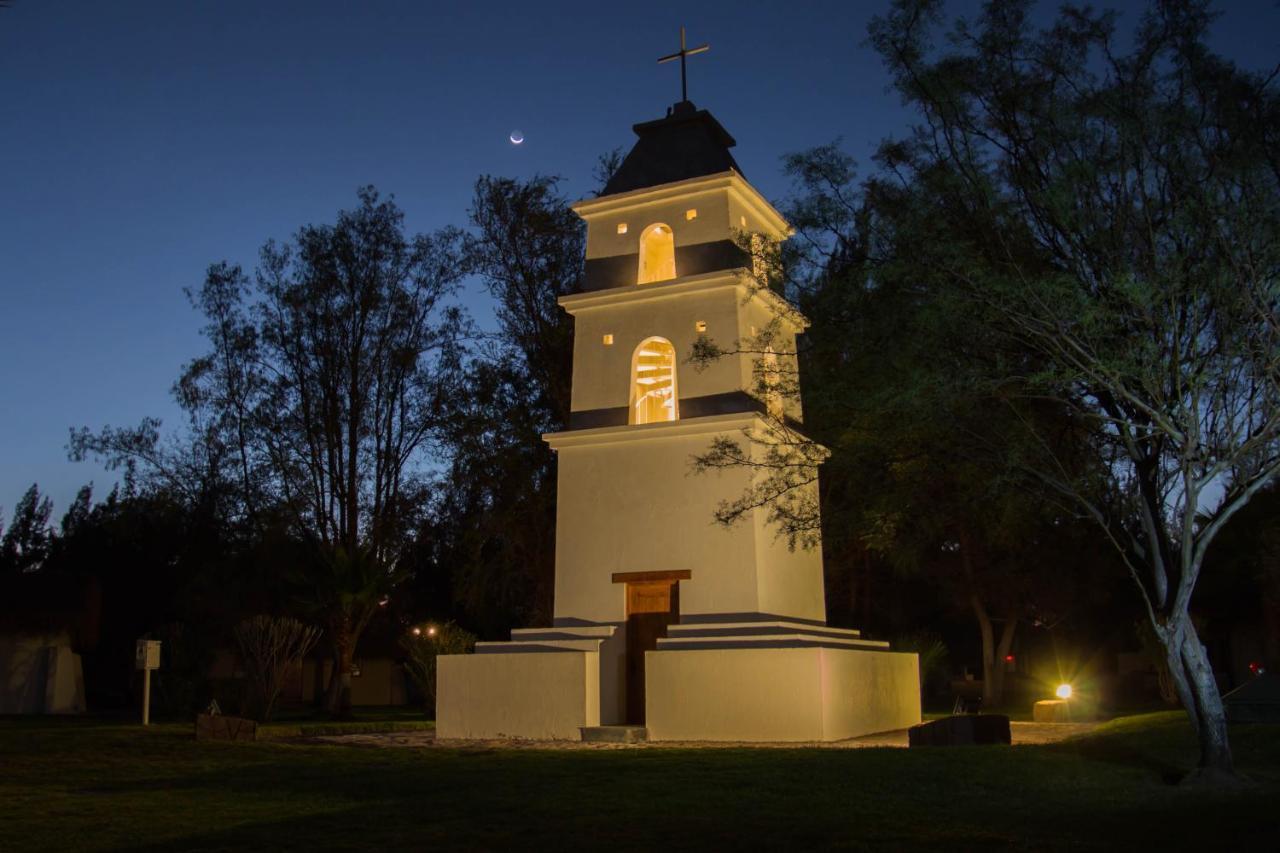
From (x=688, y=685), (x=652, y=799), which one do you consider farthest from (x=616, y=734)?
(x=652, y=799)

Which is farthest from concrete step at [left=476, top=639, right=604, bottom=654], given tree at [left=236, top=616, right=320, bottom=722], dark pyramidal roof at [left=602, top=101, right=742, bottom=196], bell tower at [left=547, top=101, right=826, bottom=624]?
dark pyramidal roof at [left=602, top=101, right=742, bottom=196]

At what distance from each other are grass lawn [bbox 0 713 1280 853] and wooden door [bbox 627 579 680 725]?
10.1ft

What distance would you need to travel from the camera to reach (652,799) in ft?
31.0

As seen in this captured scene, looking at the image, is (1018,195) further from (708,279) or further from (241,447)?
(241,447)

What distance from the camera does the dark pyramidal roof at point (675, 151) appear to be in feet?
63.6

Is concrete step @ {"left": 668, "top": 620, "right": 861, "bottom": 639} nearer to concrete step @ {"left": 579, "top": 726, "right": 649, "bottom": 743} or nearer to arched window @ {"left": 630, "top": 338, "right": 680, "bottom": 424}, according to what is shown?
concrete step @ {"left": 579, "top": 726, "right": 649, "bottom": 743}

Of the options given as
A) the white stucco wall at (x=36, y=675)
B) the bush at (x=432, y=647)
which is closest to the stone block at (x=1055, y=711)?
the bush at (x=432, y=647)

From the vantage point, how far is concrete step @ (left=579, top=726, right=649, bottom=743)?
15734 millimetres

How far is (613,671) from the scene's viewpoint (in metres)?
17.1

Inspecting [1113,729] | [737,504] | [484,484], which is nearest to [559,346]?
[484,484]

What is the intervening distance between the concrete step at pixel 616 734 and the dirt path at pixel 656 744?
0.25m

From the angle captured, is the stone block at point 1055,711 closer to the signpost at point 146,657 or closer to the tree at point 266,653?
the tree at point 266,653

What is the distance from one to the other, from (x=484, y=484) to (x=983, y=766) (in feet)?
51.9

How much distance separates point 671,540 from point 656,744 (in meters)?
3.48
